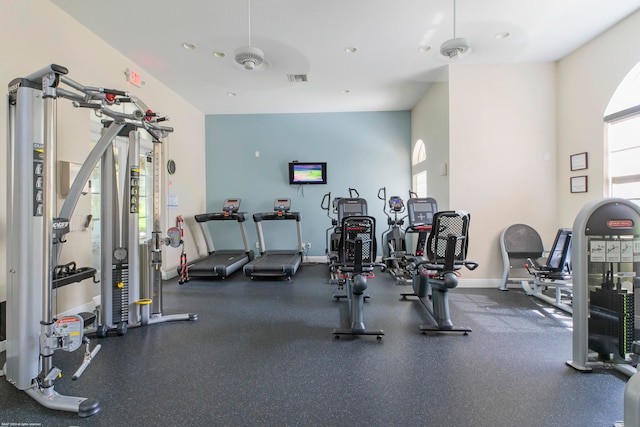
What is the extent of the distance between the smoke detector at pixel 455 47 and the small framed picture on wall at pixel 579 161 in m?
2.37

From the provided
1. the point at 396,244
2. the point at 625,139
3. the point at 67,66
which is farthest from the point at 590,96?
the point at 67,66

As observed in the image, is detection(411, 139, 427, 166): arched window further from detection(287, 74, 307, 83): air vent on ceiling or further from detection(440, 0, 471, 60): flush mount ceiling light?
detection(287, 74, 307, 83): air vent on ceiling

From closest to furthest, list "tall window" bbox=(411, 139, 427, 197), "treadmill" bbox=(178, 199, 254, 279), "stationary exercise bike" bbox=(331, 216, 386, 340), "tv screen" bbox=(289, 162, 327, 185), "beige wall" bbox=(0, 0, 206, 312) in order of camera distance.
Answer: "beige wall" bbox=(0, 0, 206, 312)
"stationary exercise bike" bbox=(331, 216, 386, 340)
"treadmill" bbox=(178, 199, 254, 279)
"tall window" bbox=(411, 139, 427, 197)
"tv screen" bbox=(289, 162, 327, 185)

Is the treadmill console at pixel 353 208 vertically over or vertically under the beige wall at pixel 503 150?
under

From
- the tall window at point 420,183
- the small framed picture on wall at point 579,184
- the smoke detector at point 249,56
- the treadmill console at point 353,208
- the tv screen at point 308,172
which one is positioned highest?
the smoke detector at point 249,56

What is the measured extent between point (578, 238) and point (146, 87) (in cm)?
574

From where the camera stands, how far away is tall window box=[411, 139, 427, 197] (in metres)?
5.75

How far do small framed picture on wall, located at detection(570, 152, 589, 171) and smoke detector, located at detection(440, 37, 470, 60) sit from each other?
7.76ft

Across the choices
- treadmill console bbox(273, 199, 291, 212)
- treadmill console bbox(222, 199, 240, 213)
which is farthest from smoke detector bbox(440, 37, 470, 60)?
treadmill console bbox(222, 199, 240, 213)

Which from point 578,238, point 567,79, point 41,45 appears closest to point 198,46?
point 41,45

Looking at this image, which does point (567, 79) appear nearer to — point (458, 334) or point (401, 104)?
point (401, 104)

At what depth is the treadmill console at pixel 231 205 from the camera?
6.09 metres

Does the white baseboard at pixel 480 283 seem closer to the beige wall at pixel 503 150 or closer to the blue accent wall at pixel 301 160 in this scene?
the beige wall at pixel 503 150

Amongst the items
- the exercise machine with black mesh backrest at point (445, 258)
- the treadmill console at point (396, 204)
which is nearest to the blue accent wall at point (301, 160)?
the treadmill console at point (396, 204)
